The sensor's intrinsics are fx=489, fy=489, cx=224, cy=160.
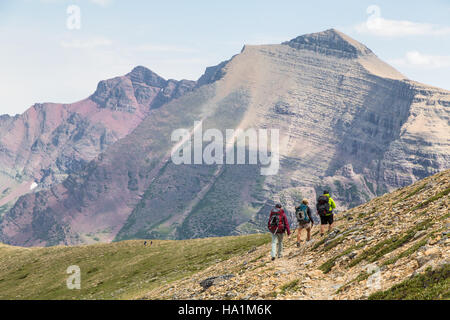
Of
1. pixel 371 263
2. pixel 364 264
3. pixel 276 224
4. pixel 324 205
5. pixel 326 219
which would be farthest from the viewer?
pixel 326 219

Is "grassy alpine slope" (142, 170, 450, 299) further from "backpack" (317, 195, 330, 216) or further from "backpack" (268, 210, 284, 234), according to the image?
"backpack" (268, 210, 284, 234)

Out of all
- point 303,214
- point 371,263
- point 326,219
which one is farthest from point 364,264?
point 326,219

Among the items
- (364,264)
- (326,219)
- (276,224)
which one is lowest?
(364,264)

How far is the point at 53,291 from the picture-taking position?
7500cm

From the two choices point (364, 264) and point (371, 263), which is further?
point (364, 264)

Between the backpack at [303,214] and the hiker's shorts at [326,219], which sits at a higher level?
the backpack at [303,214]

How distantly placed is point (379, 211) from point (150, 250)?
194ft

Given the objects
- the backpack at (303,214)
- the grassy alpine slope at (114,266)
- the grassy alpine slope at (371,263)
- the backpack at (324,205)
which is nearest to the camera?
the grassy alpine slope at (371,263)

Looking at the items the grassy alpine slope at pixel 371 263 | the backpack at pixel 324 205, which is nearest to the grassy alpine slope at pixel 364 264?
the grassy alpine slope at pixel 371 263

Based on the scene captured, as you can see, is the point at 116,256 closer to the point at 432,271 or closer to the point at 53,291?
the point at 53,291

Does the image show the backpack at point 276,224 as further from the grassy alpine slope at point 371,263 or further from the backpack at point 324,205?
the backpack at point 324,205

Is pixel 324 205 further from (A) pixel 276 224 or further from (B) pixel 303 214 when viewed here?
(A) pixel 276 224
